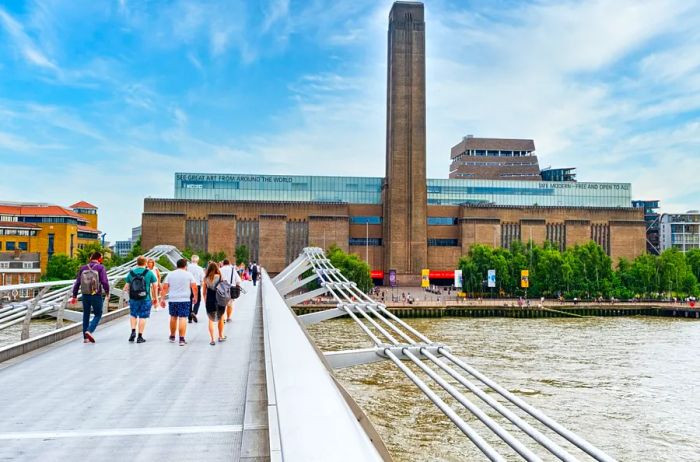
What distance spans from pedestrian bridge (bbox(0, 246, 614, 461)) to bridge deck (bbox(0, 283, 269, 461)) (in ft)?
0.04

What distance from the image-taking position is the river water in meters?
14.8

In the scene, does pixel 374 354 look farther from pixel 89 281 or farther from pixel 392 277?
pixel 392 277

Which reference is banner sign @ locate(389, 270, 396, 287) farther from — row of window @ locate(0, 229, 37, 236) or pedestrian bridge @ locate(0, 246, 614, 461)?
pedestrian bridge @ locate(0, 246, 614, 461)

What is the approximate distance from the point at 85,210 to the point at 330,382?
354 feet

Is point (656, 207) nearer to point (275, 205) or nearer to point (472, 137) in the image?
point (472, 137)

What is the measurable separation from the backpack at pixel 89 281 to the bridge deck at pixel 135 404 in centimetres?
81

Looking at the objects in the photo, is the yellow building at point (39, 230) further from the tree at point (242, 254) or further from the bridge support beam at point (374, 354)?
the bridge support beam at point (374, 354)

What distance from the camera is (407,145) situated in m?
75.5

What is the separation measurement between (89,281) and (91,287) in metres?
0.10

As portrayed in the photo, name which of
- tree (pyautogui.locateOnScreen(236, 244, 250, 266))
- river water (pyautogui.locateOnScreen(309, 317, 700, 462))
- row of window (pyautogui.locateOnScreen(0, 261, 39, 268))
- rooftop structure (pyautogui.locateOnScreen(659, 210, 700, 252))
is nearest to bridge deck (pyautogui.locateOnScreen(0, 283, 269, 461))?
river water (pyautogui.locateOnScreen(309, 317, 700, 462))

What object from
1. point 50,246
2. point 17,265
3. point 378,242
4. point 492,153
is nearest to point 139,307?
point 17,265

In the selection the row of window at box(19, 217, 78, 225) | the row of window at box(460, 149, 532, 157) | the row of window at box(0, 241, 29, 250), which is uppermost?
the row of window at box(460, 149, 532, 157)

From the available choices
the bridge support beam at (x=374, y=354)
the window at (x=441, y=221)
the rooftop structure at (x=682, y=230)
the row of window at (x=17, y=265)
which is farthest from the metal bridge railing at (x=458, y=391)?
the rooftop structure at (x=682, y=230)

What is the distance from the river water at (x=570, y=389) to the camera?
48.4 ft
